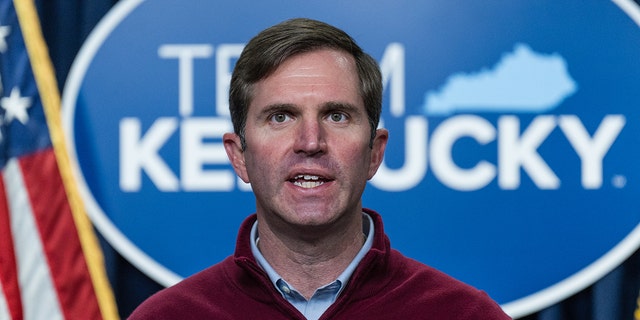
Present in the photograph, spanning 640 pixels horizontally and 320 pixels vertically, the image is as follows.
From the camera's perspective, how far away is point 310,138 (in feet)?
4.15

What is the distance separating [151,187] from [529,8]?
3.28 ft

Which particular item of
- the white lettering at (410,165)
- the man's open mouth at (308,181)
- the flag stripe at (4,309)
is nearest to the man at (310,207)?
the man's open mouth at (308,181)

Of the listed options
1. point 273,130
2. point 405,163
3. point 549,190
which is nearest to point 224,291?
point 273,130

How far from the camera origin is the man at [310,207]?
130cm

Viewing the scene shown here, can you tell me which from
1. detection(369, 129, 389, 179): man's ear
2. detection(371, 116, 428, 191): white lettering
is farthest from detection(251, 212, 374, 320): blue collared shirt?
detection(371, 116, 428, 191): white lettering

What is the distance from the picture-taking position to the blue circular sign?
2188 millimetres

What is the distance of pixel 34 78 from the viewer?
2.30 m

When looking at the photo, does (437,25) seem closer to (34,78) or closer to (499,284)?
(499,284)

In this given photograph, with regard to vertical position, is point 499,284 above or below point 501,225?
below

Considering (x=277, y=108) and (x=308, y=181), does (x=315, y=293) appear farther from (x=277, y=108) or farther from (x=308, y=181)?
(x=277, y=108)

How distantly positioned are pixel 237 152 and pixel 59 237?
1040 mm

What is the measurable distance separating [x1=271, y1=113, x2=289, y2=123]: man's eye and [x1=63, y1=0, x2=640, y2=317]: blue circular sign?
92 centimetres

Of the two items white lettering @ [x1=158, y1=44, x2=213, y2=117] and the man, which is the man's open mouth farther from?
white lettering @ [x1=158, y1=44, x2=213, y2=117]

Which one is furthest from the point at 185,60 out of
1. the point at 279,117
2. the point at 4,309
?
the point at 279,117
